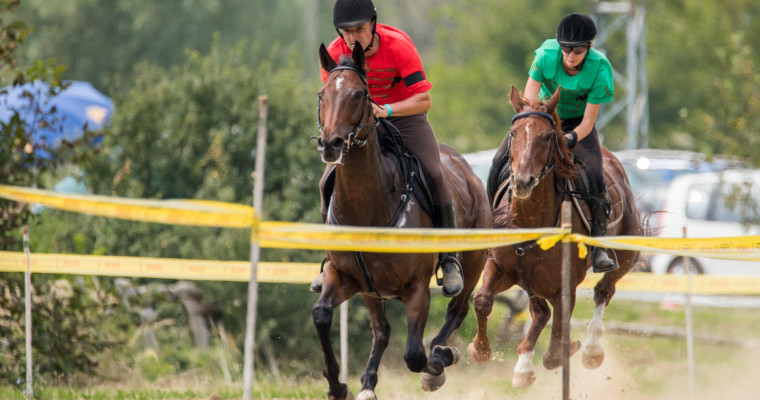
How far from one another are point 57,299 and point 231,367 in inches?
92.2

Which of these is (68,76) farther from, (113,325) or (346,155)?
(346,155)

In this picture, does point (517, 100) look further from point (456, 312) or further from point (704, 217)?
point (704, 217)

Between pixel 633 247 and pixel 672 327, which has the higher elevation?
pixel 633 247

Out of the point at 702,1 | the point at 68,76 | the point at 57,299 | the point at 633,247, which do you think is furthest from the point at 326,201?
the point at 68,76

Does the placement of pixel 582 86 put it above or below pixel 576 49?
below

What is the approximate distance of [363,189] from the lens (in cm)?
666

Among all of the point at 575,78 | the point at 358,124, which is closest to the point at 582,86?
the point at 575,78

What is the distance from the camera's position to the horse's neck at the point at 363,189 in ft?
21.7

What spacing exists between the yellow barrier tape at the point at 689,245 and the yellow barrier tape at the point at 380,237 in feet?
1.19

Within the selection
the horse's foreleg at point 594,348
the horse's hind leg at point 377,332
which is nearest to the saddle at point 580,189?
the horse's foreleg at point 594,348

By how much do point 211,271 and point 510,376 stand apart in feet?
11.0

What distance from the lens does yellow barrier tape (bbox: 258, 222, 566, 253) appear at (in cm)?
538

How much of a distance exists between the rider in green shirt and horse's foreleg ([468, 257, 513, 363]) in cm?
82

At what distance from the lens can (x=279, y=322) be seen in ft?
39.2
